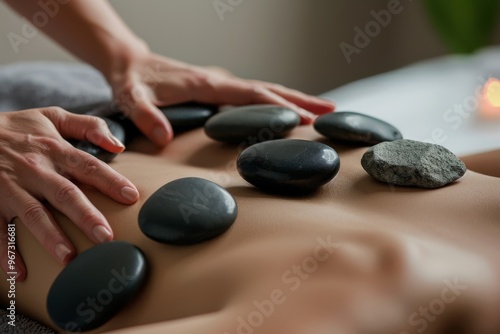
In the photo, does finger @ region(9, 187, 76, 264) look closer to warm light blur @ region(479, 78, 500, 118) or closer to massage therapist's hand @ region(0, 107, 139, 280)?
massage therapist's hand @ region(0, 107, 139, 280)

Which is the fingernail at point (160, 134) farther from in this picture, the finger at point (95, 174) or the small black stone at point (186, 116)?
the finger at point (95, 174)

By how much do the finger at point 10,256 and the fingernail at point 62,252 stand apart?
0.07 meters

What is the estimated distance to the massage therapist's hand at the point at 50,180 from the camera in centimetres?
73

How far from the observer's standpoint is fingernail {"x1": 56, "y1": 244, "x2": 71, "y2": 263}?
71 centimetres

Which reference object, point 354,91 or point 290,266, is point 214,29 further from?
point 290,266

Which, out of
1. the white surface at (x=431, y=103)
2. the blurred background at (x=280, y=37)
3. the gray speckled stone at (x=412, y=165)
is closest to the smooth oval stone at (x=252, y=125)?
the gray speckled stone at (x=412, y=165)

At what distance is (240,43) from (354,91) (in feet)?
2.61

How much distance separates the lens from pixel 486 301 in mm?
598

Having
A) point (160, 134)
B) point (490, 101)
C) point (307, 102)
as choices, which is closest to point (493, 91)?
point (490, 101)

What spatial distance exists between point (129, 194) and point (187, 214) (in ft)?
0.40

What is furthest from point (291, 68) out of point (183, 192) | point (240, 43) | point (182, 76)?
point (183, 192)

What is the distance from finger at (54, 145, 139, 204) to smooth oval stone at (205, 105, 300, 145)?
0.60ft

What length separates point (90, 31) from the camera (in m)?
1.25

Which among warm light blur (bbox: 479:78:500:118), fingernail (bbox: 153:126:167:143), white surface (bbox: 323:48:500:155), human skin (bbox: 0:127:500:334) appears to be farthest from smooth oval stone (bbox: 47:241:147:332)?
warm light blur (bbox: 479:78:500:118)
